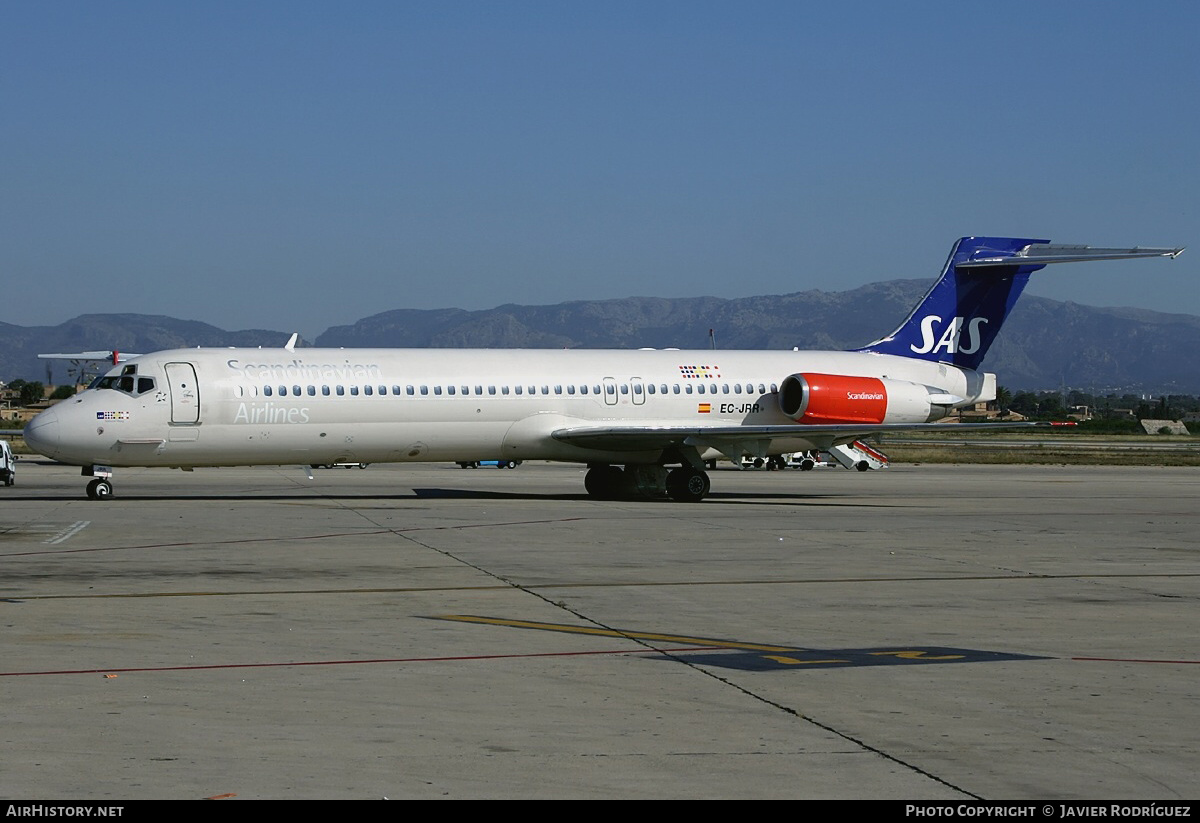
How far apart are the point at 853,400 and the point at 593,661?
24901 millimetres

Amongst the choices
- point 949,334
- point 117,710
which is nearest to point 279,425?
point 949,334

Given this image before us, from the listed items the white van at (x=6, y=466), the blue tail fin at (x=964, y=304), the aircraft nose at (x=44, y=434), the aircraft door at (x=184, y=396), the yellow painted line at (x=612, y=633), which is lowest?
the white van at (x=6, y=466)

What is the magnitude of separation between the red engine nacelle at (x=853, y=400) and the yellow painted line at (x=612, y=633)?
21986 mm

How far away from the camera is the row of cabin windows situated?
30.6 meters

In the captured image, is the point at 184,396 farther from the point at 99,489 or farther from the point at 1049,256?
the point at 1049,256

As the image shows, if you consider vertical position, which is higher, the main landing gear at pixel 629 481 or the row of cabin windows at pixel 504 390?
the row of cabin windows at pixel 504 390

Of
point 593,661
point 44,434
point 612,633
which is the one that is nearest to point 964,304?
point 44,434

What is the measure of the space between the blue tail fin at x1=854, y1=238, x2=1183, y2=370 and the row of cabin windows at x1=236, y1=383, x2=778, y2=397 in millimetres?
5053

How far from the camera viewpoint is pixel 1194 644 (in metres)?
12.5

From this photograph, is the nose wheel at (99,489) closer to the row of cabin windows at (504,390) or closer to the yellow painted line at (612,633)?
the row of cabin windows at (504,390)

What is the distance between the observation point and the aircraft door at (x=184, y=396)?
29.7 m

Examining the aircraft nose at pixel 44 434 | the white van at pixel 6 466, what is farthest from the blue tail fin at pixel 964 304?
the white van at pixel 6 466

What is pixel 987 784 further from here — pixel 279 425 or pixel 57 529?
pixel 279 425
